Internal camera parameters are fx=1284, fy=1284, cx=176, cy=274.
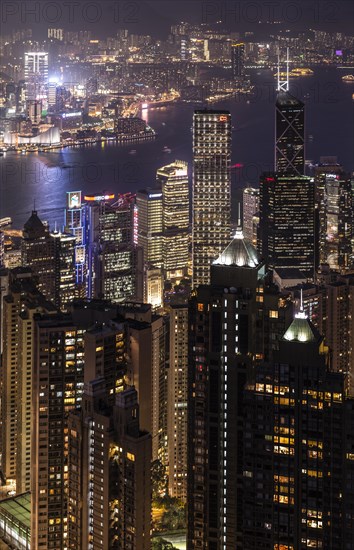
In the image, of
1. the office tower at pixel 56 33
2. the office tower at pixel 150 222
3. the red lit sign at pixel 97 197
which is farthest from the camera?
the office tower at pixel 150 222

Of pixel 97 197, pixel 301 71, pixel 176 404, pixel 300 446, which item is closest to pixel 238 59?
pixel 301 71

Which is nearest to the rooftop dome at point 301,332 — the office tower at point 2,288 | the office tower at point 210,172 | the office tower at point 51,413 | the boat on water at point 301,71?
the office tower at point 51,413

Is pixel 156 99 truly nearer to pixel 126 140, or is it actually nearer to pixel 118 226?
pixel 126 140

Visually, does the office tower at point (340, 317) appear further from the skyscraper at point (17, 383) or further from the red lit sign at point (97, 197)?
the red lit sign at point (97, 197)

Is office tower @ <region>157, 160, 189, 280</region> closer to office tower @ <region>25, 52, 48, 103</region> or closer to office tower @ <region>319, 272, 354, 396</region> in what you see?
office tower @ <region>25, 52, 48, 103</region>

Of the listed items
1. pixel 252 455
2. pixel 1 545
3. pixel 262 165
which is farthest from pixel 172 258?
pixel 252 455

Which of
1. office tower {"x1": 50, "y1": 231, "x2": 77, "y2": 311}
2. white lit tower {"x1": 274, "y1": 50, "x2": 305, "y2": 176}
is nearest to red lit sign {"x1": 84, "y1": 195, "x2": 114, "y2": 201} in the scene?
office tower {"x1": 50, "y1": 231, "x2": 77, "y2": 311}

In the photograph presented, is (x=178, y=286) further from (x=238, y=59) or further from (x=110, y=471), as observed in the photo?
(x=110, y=471)
